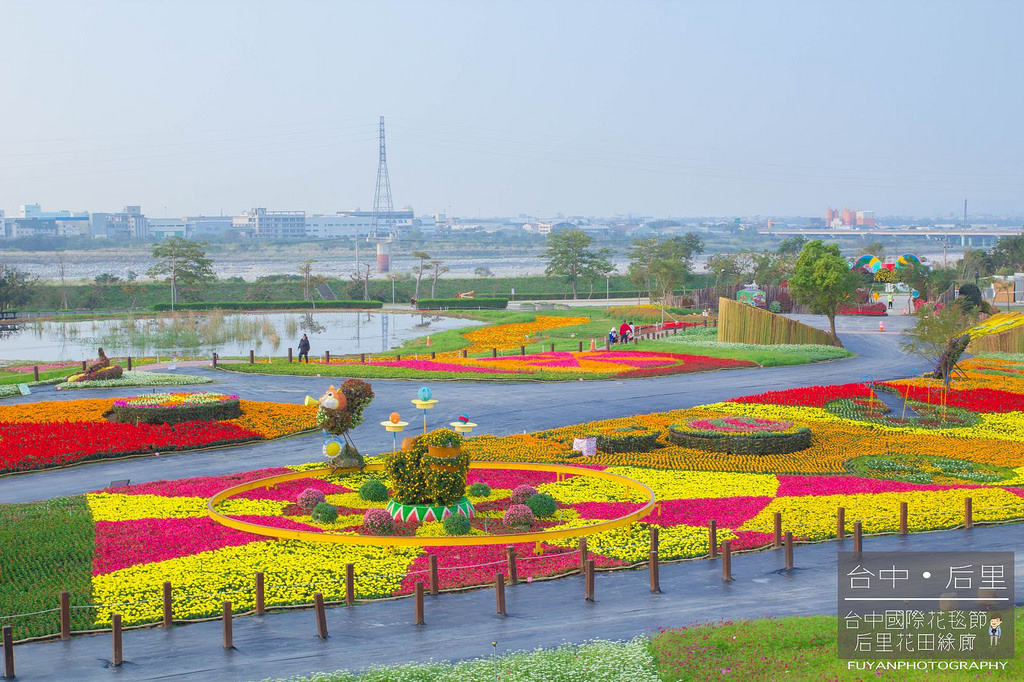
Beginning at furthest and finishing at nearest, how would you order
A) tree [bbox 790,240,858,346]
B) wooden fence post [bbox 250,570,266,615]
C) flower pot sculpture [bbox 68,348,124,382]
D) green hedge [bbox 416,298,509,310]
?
green hedge [bbox 416,298,509,310], tree [bbox 790,240,858,346], flower pot sculpture [bbox 68,348,124,382], wooden fence post [bbox 250,570,266,615]

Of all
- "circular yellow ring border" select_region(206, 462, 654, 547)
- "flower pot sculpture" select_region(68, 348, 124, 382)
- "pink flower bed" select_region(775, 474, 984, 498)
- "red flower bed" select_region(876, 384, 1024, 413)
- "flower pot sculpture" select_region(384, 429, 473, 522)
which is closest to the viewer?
"circular yellow ring border" select_region(206, 462, 654, 547)

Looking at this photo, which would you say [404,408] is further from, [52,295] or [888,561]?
[52,295]

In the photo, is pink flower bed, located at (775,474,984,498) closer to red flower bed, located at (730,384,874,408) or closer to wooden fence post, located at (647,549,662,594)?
wooden fence post, located at (647,549,662,594)

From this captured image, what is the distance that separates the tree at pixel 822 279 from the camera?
61.2m

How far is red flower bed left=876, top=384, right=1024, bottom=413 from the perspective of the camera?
1535 inches

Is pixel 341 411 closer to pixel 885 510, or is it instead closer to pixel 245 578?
pixel 245 578

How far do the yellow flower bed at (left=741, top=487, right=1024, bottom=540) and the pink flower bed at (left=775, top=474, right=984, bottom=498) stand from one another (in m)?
0.46

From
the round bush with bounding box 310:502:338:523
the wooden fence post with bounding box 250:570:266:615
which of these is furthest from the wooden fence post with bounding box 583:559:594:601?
the round bush with bounding box 310:502:338:523

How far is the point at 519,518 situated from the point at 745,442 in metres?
10.6

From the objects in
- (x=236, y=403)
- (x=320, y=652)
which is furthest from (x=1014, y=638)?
(x=236, y=403)

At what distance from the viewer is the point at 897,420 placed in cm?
3700

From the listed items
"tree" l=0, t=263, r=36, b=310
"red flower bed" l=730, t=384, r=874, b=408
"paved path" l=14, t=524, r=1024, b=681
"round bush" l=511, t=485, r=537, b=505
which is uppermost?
"tree" l=0, t=263, r=36, b=310

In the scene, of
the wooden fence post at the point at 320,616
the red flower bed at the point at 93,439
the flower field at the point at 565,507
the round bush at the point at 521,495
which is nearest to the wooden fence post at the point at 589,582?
the flower field at the point at 565,507

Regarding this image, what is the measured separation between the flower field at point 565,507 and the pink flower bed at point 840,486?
0.05 m
